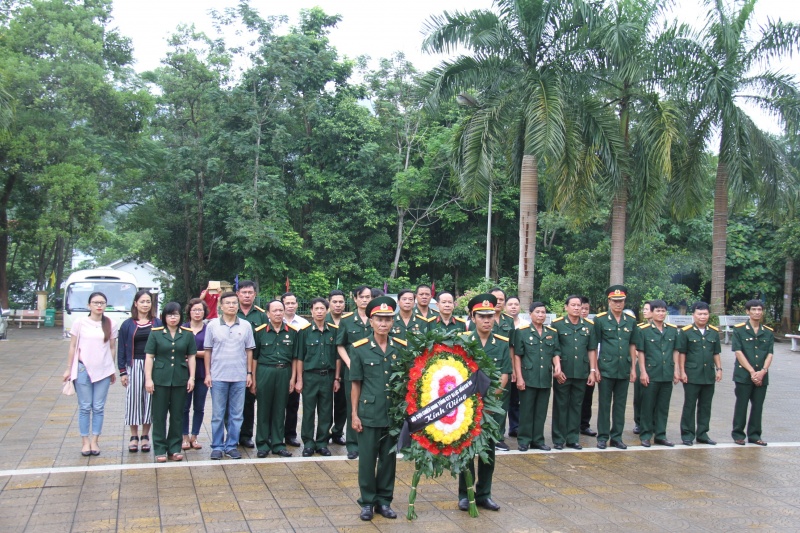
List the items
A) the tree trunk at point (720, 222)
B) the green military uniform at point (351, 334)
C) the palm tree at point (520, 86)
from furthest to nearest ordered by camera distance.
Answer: the tree trunk at point (720, 222)
the palm tree at point (520, 86)
the green military uniform at point (351, 334)

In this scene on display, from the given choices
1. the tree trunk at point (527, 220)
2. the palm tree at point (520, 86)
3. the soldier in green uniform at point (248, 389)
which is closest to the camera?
the soldier in green uniform at point (248, 389)

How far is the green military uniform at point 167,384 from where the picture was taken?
24.1 feet

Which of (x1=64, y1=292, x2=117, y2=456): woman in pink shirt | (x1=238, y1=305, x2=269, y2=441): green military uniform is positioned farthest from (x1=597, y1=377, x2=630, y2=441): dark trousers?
(x1=64, y1=292, x2=117, y2=456): woman in pink shirt

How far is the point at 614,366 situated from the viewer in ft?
28.2

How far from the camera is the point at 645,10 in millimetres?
17125

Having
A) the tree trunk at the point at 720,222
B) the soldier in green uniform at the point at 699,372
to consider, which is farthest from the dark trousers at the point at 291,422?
the tree trunk at the point at 720,222

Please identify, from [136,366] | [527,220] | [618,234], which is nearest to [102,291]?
[527,220]

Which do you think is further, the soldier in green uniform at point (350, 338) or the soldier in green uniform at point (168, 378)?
the soldier in green uniform at point (350, 338)

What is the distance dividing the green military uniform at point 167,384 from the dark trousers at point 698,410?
5629 millimetres

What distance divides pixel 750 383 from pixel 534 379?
2.72m

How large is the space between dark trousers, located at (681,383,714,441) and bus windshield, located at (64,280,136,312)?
1652cm

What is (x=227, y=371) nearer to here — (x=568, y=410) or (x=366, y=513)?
(x=366, y=513)

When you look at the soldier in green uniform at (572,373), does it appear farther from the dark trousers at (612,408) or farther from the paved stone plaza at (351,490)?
the paved stone plaza at (351,490)

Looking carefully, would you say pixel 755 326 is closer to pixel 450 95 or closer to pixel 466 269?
pixel 450 95
